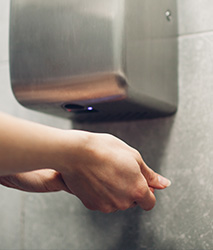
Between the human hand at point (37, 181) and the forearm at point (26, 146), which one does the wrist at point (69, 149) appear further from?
the human hand at point (37, 181)

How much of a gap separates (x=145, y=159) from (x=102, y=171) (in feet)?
0.81

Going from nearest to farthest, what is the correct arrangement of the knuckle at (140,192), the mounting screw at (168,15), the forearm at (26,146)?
the forearm at (26,146) < the knuckle at (140,192) < the mounting screw at (168,15)

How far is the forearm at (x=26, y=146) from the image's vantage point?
35cm

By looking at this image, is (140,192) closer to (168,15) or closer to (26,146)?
(26,146)

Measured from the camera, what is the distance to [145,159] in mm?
674

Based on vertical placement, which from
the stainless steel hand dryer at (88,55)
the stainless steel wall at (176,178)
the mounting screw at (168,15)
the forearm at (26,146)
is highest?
the mounting screw at (168,15)

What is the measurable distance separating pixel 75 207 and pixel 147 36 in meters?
Answer: 0.38

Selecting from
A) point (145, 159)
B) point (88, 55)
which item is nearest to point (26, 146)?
point (88, 55)

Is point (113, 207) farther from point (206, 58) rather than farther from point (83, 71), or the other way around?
point (206, 58)

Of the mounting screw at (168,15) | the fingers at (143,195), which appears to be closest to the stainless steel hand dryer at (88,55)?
the mounting screw at (168,15)

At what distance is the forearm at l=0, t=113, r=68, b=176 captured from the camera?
352 mm

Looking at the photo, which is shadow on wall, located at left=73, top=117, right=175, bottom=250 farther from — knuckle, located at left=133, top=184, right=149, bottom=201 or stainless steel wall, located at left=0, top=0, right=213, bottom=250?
knuckle, located at left=133, top=184, right=149, bottom=201

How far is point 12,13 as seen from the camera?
1.83 ft

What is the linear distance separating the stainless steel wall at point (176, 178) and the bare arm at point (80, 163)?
119mm
